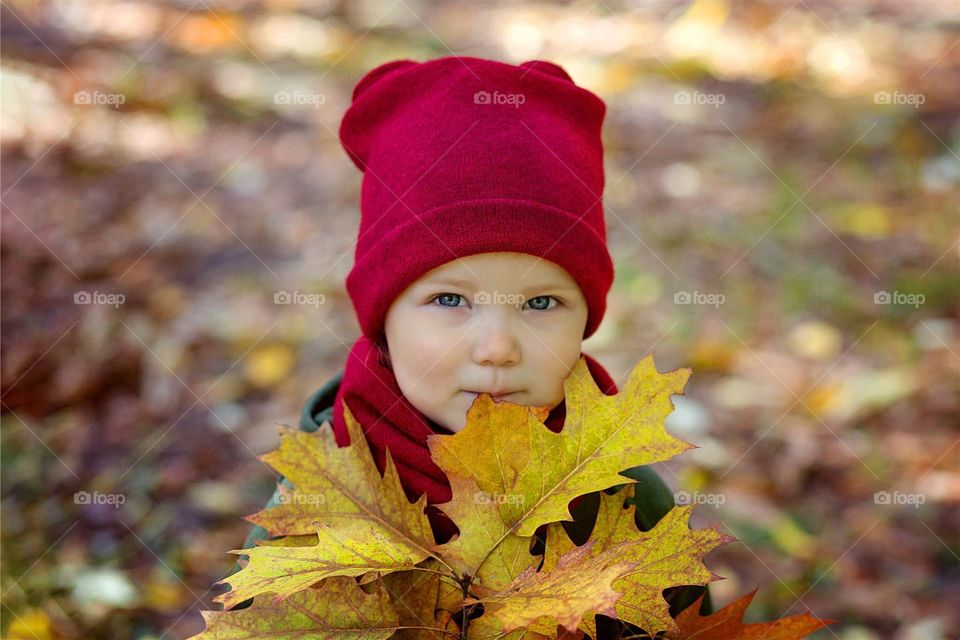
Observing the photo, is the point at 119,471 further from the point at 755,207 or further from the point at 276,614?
the point at 755,207

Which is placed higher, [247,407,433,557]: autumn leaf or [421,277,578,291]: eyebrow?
[421,277,578,291]: eyebrow

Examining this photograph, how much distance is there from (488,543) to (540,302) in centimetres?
40

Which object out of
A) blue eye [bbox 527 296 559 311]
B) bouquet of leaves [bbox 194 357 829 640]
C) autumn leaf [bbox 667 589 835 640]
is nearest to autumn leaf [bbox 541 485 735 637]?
bouquet of leaves [bbox 194 357 829 640]

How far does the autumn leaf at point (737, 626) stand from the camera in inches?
48.7

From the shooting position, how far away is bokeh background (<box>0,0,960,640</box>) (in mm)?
2572

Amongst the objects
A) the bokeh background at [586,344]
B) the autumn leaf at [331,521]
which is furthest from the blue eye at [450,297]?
the bokeh background at [586,344]

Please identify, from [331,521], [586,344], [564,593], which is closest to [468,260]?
[331,521]

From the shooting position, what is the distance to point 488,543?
119 centimetres

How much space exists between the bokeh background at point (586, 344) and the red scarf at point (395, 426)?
111 cm

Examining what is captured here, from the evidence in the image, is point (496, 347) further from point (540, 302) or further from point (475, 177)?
point (475, 177)

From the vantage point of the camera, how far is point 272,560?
1.13 meters

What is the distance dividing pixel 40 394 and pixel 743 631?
2.28 m

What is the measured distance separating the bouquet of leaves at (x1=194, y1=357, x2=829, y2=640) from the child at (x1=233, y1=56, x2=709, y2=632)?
12cm

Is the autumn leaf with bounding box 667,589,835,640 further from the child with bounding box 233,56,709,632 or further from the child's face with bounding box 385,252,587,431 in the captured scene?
the child's face with bounding box 385,252,587,431
